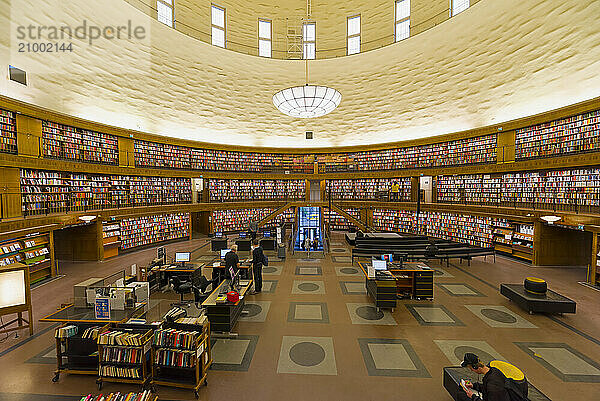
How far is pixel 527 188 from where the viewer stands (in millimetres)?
12430

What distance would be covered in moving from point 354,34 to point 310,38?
2587mm

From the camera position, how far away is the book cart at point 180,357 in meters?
3.96

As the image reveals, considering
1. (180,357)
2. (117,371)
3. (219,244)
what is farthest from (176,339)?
(219,244)

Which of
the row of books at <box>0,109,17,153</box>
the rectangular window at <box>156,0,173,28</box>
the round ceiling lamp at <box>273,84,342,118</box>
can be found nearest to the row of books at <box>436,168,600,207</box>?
the round ceiling lamp at <box>273,84,342,118</box>

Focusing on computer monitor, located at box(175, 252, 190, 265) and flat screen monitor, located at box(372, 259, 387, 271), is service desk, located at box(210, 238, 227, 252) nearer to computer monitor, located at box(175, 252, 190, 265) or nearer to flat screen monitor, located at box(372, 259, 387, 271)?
computer monitor, located at box(175, 252, 190, 265)

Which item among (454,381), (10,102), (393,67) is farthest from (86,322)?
(393,67)

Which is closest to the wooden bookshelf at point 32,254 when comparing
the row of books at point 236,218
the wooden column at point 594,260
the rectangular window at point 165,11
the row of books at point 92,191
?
the row of books at point 92,191

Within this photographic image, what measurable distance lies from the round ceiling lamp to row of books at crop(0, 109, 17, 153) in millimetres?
9559

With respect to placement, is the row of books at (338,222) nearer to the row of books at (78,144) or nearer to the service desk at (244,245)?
the service desk at (244,245)

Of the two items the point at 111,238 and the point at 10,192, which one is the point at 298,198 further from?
the point at 10,192

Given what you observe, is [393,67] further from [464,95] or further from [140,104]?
[140,104]

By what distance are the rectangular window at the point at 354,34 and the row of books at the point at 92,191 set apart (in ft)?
43.3

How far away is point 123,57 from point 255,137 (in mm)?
9630

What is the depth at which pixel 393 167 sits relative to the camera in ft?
61.2
